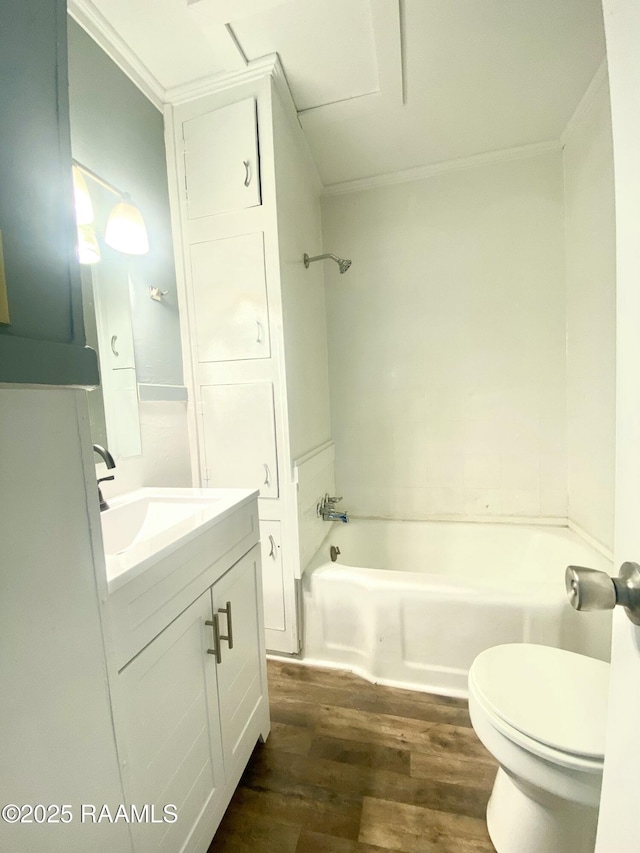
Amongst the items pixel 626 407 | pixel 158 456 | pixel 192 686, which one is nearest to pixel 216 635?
pixel 192 686

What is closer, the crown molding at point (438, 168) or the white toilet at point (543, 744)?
the white toilet at point (543, 744)

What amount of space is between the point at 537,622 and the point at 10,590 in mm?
1652

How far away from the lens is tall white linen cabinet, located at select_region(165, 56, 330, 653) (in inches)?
58.1

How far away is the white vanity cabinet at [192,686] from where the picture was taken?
640mm

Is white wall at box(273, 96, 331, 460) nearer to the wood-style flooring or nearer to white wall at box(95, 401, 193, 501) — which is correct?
white wall at box(95, 401, 193, 501)

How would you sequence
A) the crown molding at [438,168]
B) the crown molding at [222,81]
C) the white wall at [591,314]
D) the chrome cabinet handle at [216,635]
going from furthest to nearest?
the crown molding at [438,168] → the white wall at [591,314] → the crown molding at [222,81] → the chrome cabinet handle at [216,635]

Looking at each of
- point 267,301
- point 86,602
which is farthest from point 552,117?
point 86,602

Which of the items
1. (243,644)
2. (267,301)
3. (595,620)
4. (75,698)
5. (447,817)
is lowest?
(447,817)

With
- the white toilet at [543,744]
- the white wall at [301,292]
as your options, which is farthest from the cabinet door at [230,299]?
the white toilet at [543,744]

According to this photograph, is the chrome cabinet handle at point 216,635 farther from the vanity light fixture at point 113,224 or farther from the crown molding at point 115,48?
the crown molding at point 115,48

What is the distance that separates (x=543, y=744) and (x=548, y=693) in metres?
0.16

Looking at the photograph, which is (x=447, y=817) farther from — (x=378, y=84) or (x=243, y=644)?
(x=378, y=84)

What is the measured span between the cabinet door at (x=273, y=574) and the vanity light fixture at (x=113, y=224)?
4.02ft

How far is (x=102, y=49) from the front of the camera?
49.8 inches
